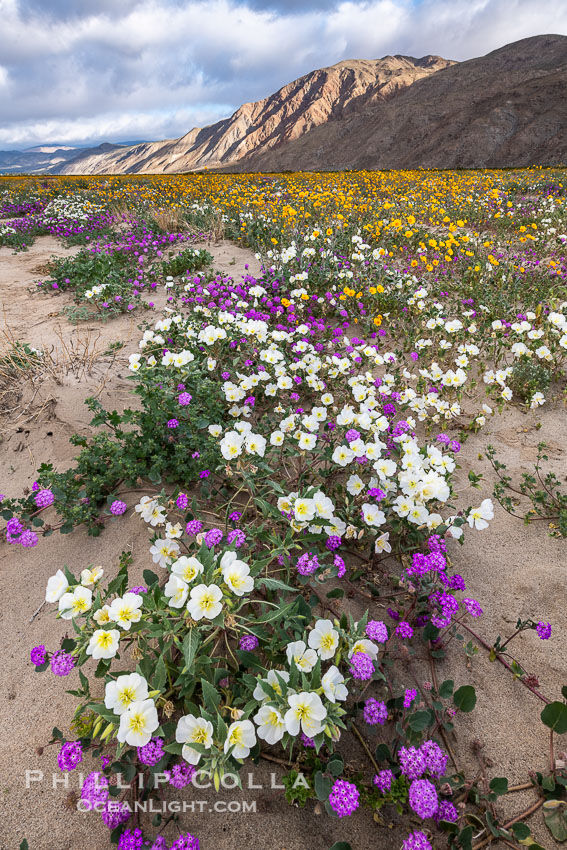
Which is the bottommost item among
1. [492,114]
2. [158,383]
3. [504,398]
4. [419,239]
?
[504,398]

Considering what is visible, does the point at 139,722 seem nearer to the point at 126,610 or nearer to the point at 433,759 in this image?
the point at 126,610

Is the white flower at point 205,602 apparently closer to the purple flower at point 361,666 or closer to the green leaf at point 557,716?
the purple flower at point 361,666

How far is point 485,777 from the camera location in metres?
1.66

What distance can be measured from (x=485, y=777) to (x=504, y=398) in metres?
3.09

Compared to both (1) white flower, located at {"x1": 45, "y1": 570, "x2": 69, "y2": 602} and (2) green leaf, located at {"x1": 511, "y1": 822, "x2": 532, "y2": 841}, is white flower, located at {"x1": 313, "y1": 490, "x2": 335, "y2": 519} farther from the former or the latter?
(2) green leaf, located at {"x1": 511, "y1": 822, "x2": 532, "y2": 841}

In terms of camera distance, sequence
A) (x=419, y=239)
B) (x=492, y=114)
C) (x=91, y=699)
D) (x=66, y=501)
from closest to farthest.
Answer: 1. (x=91, y=699)
2. (x=66, y=501)
3. (x=419, y=239)
4. (x=492, y=114)

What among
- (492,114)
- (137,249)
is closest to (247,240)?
(137,249)

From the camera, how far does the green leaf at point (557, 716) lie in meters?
1.60

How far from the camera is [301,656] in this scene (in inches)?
62.1

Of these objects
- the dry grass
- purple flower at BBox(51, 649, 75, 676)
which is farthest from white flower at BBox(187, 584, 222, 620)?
the dry grass

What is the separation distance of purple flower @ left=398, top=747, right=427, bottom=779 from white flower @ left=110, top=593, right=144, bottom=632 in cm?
113

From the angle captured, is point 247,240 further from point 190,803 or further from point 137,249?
point 190,803

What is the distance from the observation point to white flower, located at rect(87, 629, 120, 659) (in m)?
1.48

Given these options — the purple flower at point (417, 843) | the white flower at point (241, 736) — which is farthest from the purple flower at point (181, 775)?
the purple flower at point (417, 843)
